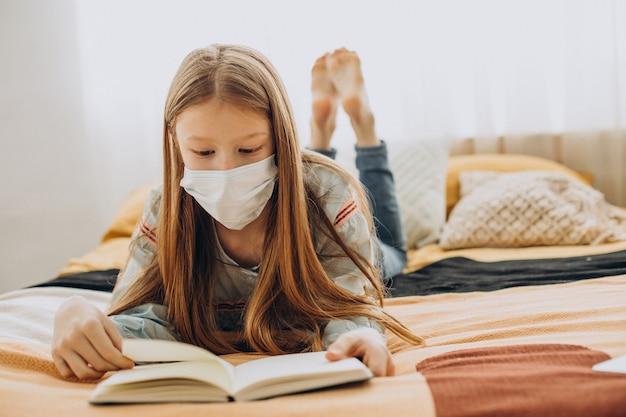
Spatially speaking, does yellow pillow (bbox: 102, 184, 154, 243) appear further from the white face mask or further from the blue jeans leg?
the white face mask

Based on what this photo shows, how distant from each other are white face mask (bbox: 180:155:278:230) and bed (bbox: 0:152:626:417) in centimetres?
24

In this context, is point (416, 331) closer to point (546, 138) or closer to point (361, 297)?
point (361, 297)

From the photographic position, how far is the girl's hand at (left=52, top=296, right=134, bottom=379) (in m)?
0.86

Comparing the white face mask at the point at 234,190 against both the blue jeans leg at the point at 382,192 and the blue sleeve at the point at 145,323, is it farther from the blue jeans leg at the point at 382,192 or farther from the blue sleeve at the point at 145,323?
the blue jeans leg at the point at 382,192

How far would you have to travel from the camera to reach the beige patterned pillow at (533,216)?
193cm

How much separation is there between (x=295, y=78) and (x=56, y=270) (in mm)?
1315

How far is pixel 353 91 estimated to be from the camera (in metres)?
1.70

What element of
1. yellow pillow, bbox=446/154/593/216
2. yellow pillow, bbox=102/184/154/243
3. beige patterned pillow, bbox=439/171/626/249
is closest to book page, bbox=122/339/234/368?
beige patterned pillow, bbox=439/171/626/249

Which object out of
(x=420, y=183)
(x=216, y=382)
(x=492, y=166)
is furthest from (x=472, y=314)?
(x=492, y=166)

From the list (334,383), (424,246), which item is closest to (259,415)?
(334,383)

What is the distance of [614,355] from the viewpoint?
828 millimetres

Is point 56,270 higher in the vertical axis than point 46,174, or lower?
lower

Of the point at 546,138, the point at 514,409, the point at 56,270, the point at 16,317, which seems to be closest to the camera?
the point at 514,409

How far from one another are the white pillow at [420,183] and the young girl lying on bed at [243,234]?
88 cm
